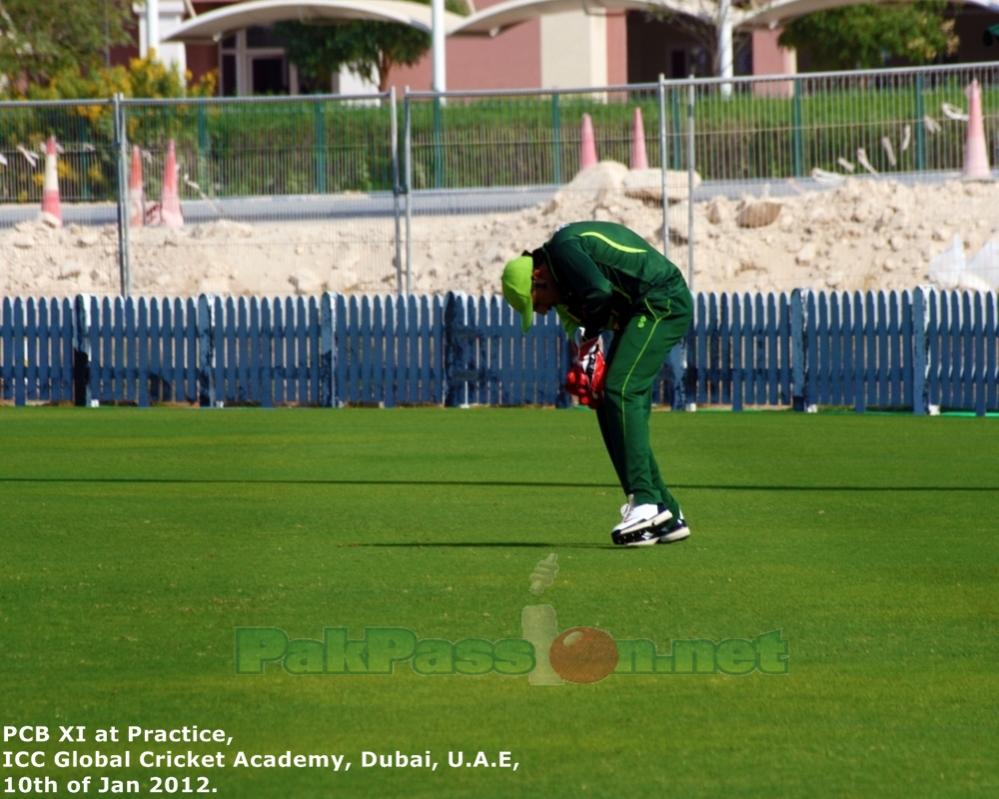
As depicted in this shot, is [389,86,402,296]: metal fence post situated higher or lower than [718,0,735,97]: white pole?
lower

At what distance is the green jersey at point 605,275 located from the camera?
791cm

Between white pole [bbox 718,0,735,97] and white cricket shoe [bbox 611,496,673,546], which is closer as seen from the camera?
white cricket shoe [bbox 611,496,673,546]

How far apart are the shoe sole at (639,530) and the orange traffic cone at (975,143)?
11.7m

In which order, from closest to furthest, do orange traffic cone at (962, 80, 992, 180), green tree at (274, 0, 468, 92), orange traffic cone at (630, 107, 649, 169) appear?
1. orange traffic cone at (962, 80, 992, 180)
2. orange traffic cone at (630, 107, 649, 169)
3. green tree at (274, 0, 468, 92)

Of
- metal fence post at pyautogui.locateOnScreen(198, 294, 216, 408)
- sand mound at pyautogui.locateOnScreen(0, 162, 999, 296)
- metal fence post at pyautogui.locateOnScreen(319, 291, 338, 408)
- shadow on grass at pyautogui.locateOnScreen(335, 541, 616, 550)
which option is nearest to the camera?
shadow on grass at pyautogui.locateOnScreen(335, 541, 616, 550)

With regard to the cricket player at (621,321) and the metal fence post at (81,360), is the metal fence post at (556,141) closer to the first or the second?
the metal fence post at (81,360)

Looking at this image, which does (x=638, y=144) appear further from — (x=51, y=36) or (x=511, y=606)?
(x=51, y=36)

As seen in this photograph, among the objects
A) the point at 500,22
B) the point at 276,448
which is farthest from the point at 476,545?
the point at 500,22

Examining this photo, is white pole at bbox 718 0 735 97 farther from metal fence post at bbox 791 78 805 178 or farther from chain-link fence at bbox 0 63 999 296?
metal fence post at bbox 791 78 805 178

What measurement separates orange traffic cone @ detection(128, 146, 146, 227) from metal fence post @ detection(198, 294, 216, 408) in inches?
124

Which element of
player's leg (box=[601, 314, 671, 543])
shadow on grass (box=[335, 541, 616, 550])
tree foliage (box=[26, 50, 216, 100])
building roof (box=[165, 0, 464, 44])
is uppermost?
building roof (box=[165, 0, 464, 44])

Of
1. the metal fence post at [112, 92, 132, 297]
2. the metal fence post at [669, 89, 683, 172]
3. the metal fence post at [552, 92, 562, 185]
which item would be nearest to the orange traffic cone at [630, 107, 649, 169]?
the metal fence post at [552, 92, 562, 185]

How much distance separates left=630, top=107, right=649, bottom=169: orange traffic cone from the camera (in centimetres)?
2205

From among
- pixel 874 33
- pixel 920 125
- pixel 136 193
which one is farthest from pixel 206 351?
pixel 874 33
